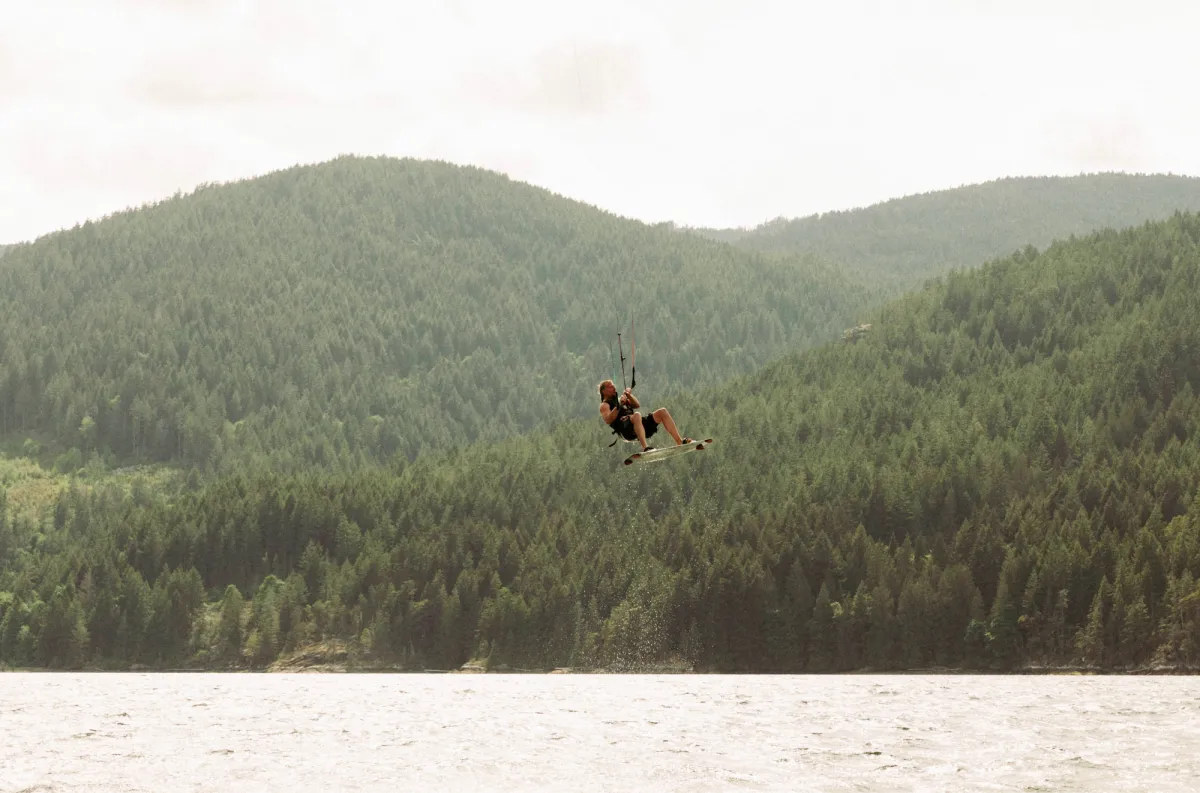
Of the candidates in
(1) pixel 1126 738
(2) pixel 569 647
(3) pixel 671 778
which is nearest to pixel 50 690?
(2) pixel 569 647

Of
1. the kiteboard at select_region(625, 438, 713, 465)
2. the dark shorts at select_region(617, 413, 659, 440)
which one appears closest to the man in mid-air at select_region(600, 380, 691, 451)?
the dark shorts at select_region(617, 413, 659, 440)

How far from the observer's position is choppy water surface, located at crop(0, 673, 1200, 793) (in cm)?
9312

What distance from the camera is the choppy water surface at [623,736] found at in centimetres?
9312

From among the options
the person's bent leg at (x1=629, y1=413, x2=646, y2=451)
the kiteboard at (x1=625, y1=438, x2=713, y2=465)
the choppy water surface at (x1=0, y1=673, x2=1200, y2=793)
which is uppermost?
the person's bent leg at (x1=629, y1=413, x2=646, y2=451)

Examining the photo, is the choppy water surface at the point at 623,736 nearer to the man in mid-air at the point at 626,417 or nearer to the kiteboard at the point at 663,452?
the kiteboard at the point at 663,452

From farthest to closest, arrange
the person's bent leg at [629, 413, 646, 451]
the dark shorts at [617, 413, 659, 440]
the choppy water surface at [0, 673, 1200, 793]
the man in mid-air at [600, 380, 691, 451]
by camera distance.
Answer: the choppy water surface at [0, 673, 1200, 793], the dark shorts at [617, 413, 659, 440], the man in mid-air at [600, 380, 691, 451], the person's bent leg at [629, 413, 646, 451]

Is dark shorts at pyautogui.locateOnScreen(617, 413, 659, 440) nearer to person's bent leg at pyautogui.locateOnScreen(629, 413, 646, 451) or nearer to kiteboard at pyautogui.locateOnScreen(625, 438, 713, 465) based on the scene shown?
person's bent leg at pyautogui.locateOnScreen(629, 413, 646, 451)

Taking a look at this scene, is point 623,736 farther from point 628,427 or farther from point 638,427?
point 638,427

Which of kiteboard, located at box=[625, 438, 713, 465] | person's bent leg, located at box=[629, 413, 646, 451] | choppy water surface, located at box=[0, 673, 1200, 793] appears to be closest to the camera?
person's bent leg, located at box=[629, 413, 646, 451]

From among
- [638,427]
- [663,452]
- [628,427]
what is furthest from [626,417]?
[663,452]

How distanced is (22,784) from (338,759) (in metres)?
21.4

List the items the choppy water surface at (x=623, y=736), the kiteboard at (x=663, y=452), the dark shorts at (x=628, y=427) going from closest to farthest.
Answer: the kiteboard at (x=663, y=452) → the dark shorts at (x=628, y=427) → the choppy water surface at (x=623, y=736)

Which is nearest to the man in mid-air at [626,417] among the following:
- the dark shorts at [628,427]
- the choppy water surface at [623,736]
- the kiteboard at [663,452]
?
the dark shorts at [628,427]

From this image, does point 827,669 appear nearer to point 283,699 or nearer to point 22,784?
point 283,699
